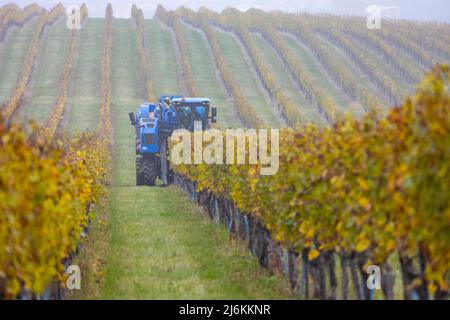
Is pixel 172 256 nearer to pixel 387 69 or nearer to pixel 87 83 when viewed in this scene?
pixel 87 83

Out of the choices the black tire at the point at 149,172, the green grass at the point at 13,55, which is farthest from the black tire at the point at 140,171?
the green grass at the point at 13,55

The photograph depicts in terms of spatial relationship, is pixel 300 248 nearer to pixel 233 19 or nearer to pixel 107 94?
pixel 107 94

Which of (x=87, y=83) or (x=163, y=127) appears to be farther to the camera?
(x=87, y=83)

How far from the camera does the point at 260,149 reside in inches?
619

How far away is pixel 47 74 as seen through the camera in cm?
7312

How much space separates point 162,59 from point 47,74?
11838 millimetres

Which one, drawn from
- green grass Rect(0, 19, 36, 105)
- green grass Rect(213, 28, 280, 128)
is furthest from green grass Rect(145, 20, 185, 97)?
green grass Rect(0, 19, 36, 105)

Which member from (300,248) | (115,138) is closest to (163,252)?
(300,248)

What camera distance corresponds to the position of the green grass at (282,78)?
63.7 metres

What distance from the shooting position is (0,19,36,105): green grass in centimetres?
6831

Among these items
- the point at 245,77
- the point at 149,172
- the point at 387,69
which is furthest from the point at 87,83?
the point at 149,172

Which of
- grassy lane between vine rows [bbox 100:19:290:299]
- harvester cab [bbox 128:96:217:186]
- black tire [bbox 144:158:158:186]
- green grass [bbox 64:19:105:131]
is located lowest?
grassy lane between vine rows [bbox 100:19:290:299]

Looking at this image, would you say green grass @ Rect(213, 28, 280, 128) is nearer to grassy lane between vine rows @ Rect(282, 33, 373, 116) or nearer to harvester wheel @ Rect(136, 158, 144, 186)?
grassy lane between vine rows @ Rect(282, 33, 373, 116)

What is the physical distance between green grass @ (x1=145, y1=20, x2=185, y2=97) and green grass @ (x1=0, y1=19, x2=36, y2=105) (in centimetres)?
1150
